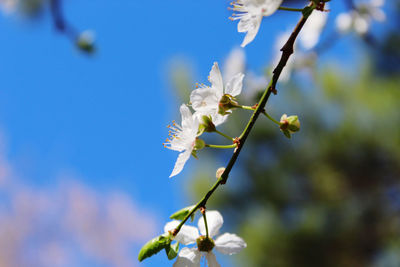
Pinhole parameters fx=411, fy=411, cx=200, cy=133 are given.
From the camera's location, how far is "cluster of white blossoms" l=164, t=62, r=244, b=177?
49 cm

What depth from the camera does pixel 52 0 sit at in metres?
1.15

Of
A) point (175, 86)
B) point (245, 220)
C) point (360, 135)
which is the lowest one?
point (245, 220)

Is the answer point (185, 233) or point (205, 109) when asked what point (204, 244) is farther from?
point (205, 109)

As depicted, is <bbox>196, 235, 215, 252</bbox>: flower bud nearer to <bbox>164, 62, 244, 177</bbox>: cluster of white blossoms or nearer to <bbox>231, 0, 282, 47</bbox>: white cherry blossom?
<bbox>164, 62, 244, 177</bbox>: cluster of white blossoms

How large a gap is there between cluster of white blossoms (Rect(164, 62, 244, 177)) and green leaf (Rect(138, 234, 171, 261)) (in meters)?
0.09

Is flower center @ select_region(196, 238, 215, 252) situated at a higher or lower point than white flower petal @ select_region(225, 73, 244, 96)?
lower

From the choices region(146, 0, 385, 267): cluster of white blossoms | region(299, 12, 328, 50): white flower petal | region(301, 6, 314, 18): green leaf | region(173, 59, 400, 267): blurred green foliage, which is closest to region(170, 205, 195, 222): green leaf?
region(146, 0, 385, 267): cluster of white blossoms

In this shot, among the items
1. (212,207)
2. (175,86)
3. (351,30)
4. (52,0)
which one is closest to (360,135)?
(212,207)

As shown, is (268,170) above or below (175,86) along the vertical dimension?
below

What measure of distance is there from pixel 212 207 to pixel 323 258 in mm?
1682

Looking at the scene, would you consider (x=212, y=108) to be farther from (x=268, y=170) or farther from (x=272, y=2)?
(x=268, y=170)

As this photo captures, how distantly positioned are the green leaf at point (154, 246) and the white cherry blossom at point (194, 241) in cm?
3

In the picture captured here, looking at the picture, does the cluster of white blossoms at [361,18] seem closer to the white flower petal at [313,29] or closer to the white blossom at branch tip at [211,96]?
the white flower petal at [313,29]

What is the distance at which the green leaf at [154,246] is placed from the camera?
1.53 feet
